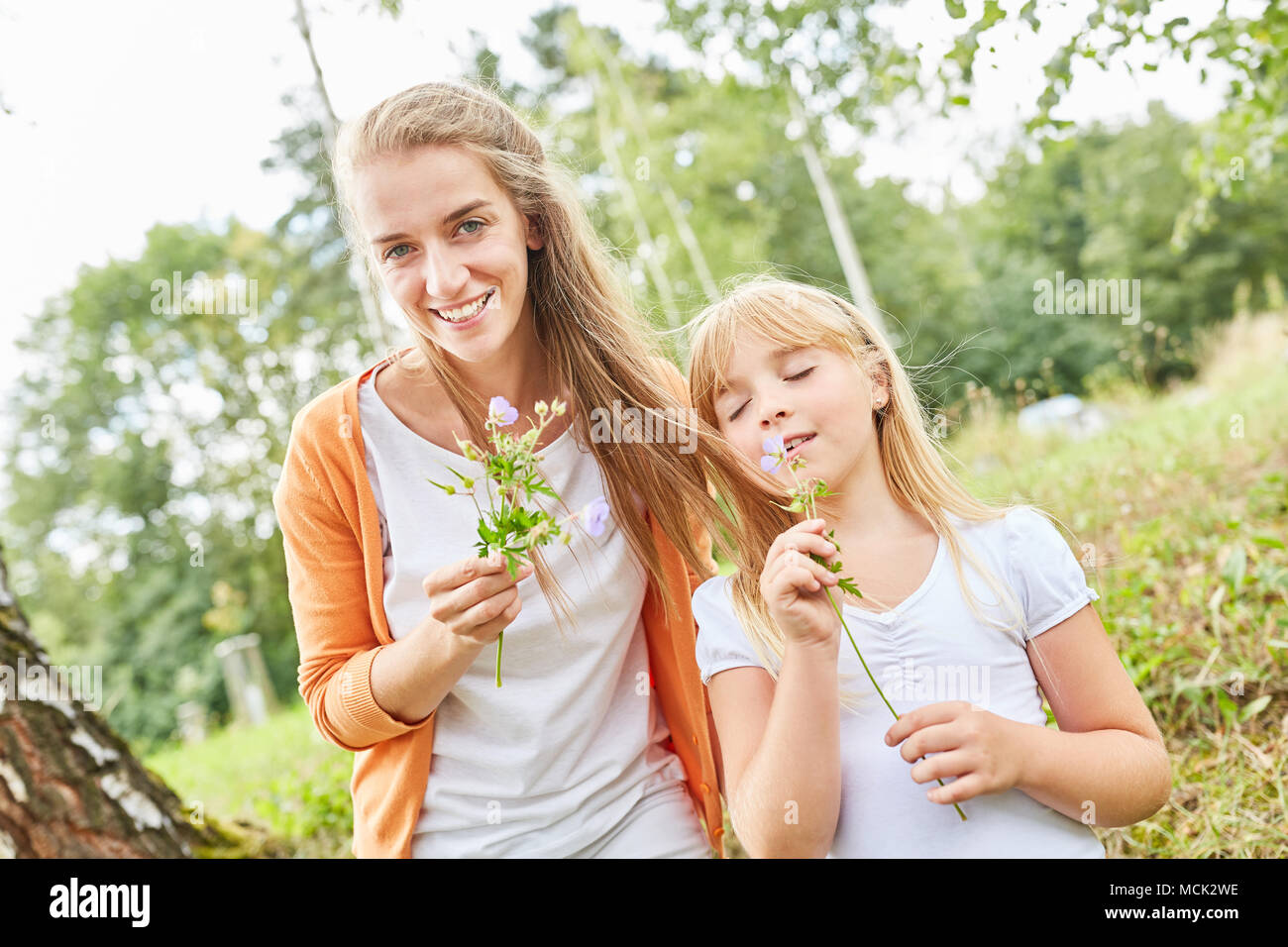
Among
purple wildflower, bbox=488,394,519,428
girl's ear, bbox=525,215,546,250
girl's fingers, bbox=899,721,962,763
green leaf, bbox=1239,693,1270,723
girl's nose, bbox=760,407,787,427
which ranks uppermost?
girl's ear, bbox=525,215,546,250

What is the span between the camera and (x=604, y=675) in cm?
224

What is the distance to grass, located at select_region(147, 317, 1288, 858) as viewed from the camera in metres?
2.55

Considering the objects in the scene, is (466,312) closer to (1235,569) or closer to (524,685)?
(524,685)

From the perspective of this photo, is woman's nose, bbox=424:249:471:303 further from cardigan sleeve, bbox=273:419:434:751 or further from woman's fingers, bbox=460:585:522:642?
woman's fingers, bbox=460:585:522:642

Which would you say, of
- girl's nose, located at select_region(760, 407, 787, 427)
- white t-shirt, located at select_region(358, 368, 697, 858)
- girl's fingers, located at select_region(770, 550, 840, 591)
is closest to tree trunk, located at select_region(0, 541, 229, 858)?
white t-shirt, located at select_region(358, 368, 697, 858)

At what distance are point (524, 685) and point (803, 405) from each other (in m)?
0.92

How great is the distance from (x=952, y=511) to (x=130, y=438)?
2299 cm

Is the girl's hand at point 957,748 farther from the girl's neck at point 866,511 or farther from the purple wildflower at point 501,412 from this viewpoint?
the purple wildflower at point 501,412

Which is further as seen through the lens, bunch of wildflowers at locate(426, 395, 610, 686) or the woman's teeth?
the woman's teeth

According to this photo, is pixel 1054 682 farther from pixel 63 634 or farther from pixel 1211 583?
pixel 63 634

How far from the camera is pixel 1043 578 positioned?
6.10 ft

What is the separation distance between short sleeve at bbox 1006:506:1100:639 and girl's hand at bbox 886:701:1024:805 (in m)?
0.36

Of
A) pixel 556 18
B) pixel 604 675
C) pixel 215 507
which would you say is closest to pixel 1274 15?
pixel 604 675
